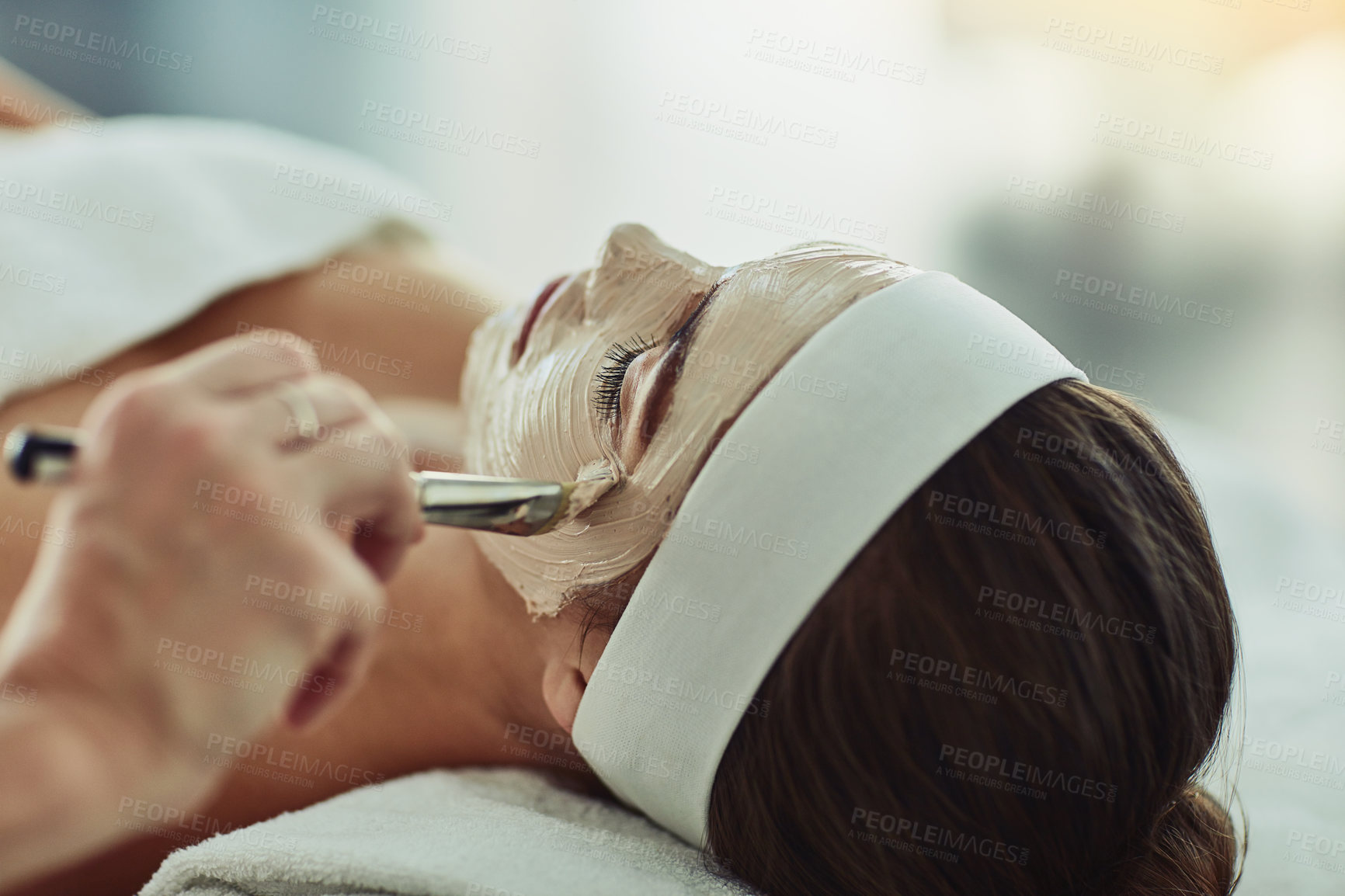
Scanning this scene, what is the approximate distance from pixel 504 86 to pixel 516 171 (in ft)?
0.48

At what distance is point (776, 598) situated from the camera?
19.0 inches

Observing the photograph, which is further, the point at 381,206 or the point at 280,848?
the point at 381,206

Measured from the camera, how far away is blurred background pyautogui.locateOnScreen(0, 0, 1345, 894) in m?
1.46

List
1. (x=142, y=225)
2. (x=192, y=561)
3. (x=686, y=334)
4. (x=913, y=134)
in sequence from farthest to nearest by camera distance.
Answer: (x=913, y=134)
(x=142, y=225)
(x=686, y=334)
(x=192, y=561)

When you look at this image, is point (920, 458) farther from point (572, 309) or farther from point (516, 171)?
point (516, 171)

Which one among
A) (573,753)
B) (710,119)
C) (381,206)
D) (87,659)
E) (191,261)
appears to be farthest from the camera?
(710,119)

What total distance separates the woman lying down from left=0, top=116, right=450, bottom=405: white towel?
0.36 metres

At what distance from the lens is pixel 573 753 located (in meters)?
0.67

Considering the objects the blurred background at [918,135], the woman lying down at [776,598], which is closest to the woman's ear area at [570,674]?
the woman lying down at [776,598]

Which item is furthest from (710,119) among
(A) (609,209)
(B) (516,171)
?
(B) (516,171)

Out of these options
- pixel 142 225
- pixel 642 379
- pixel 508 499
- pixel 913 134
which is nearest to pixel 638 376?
pixel 642 379

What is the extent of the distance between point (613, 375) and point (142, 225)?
631 millimetres

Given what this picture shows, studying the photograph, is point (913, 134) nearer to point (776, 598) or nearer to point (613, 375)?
point (613, 375)

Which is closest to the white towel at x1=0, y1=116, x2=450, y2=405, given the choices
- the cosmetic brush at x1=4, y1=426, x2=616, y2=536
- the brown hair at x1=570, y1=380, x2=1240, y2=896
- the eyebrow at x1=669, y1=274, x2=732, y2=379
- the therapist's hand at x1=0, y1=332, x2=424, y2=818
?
the cosmetic brush at x1=4, y1=426, x2=616, y2=536
